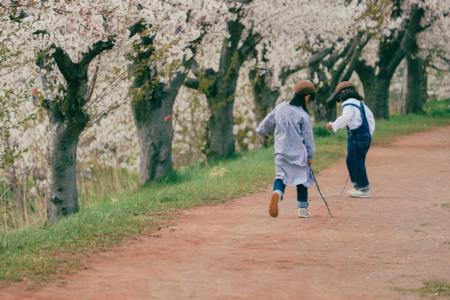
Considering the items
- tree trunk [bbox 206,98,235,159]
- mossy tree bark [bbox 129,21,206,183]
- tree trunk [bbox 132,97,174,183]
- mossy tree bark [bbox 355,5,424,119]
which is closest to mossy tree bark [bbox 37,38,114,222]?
mossy tree bark [bbox 129,21,206,183]

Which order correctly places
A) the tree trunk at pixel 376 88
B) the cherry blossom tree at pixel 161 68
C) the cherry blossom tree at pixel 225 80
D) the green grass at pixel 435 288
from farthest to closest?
the tree trunk at pixel 376 88
the cherry blossom tree at pixel 225 80
the cherry blossom tree at pixel 161 68
the green grass at pixel 435 288

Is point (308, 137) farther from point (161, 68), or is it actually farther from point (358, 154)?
point (161, 68)

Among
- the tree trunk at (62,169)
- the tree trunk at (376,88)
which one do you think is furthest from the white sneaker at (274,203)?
the tree trunk at (376,88)

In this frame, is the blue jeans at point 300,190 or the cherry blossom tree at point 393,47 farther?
the cherry blossom tree at point 393,47

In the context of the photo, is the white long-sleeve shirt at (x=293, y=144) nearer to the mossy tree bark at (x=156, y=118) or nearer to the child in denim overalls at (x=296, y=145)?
the child in denim overalls at (x=296, y=145)

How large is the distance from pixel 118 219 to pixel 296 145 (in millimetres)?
2536

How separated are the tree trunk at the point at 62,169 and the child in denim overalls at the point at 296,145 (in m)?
4.47

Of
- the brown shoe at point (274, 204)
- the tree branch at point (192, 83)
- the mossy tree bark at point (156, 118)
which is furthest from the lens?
the tree branch at point (192, 83)

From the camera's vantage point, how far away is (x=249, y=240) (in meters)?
12.7

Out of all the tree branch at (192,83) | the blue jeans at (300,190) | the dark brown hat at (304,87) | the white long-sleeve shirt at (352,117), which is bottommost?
the blue jeans at (300,190)

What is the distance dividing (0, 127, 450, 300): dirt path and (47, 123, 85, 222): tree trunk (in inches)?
120

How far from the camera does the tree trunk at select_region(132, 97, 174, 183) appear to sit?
75.2 ft

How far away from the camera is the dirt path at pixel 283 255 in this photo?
967cm

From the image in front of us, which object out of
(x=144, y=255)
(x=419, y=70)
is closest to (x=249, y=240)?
(x=144, y=255)
